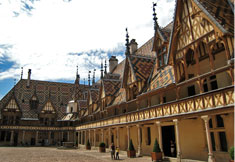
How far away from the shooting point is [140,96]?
1903 cm

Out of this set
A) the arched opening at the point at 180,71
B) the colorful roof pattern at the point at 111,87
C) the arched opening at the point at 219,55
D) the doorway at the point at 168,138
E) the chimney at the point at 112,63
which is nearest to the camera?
the arched opening at the point at 219,55

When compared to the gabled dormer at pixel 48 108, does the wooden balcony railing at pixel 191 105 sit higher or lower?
lower

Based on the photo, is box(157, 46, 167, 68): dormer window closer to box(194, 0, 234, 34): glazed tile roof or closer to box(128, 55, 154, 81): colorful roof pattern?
box(128, 55, 154, 81): colorful roof pattern

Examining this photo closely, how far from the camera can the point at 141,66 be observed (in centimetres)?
2245

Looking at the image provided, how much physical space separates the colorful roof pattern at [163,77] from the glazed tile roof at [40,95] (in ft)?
117

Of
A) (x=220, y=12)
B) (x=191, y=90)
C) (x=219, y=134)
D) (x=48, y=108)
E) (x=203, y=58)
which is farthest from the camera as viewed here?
(x=48, y=108)

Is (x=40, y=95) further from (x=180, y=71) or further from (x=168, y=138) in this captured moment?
(x=180, y=71)

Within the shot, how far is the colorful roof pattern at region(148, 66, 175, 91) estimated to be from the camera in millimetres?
16245

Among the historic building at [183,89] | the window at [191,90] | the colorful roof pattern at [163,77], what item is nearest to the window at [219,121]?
the historic building at [183,89]

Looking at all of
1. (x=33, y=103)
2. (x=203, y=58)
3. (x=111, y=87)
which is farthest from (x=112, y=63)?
(x=203, y=58)

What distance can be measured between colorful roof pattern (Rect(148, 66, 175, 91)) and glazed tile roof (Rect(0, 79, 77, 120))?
117 ft

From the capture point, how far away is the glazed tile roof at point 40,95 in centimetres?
4753

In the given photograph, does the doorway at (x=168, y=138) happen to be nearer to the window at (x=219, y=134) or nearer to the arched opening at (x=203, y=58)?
the window at (x=219, y=134)

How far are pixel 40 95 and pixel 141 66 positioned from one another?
126 ft
